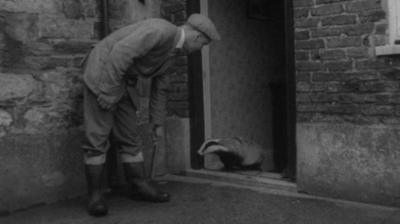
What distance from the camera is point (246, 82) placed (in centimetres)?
697

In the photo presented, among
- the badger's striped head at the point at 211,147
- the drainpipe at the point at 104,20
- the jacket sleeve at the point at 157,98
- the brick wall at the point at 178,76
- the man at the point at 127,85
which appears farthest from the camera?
the brick wall at the point at 178,76

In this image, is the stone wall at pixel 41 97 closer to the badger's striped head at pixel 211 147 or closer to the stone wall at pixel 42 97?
the stone wall at pixel 42 97

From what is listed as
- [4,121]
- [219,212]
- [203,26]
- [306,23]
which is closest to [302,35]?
[306,23]

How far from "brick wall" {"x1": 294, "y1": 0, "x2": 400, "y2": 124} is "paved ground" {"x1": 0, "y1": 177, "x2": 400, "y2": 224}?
2.65 ft

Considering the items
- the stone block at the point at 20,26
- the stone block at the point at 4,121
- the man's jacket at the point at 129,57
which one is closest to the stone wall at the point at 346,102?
the man's jacket at the point at 129,57

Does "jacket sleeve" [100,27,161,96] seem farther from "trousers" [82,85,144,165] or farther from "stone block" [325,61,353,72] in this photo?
"stone block" [325,61,353,72]

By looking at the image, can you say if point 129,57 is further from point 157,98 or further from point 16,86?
point 16,86

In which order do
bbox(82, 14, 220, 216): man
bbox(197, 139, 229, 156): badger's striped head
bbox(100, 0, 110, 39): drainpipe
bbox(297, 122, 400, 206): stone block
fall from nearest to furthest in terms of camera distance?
bbox(82, 14, 220, 216): man → bbox(297, 122, 400, 206): stone block → bbox(100, 0, 110, 39): drainpipe → bbox(197, 139, 229, 156): badger's striped head

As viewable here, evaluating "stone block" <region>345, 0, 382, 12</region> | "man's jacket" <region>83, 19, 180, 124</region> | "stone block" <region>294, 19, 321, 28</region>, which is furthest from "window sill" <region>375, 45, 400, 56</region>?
"man's jacket" <region>83, 19, 180, 124</region>

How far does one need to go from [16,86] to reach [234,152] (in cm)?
245

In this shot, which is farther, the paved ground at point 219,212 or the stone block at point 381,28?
the stone block at point 381,28

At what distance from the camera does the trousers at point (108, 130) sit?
4613 millimetres

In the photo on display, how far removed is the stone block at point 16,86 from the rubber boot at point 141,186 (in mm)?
1146

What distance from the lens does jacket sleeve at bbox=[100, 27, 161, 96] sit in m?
4.35
